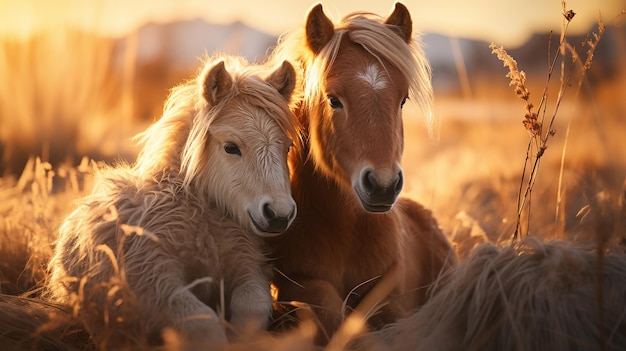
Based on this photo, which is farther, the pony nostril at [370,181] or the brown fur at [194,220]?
the pony nostril at [370,181]

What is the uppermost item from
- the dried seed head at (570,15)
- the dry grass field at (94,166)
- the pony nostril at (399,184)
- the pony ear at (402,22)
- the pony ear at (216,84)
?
the dried seed head at (570,15)

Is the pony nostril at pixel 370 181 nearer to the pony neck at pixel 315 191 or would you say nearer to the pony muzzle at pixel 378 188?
the pony muzzle at pixel 378 188

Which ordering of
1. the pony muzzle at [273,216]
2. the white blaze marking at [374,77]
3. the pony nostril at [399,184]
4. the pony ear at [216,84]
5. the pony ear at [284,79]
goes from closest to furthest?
the pony muzzle at [273,216]
the pony nostril at [399,184]
the pony ear at [216,84]
the white blaze marking at [374,77]
the pony ear at [284,79]

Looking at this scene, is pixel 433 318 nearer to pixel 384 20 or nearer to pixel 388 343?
pixel 388 343

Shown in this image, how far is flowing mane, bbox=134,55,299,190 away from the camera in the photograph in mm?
3592

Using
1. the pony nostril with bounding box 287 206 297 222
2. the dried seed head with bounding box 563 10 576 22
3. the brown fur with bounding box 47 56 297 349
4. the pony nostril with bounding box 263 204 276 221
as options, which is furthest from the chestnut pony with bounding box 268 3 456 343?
the dried seed head with bounding box 563 10 576 22

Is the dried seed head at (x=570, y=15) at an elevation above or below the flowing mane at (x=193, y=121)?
above

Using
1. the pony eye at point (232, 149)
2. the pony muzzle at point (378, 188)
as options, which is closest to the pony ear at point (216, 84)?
the pony eye at point (232, 149)

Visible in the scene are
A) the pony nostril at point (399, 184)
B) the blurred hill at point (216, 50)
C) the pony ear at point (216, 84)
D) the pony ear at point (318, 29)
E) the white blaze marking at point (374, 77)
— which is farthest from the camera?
the blurred hill at point (216, 50)

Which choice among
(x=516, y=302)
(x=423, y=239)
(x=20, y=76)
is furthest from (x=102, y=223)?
(x=20, y=76)

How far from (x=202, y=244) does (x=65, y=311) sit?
0.79 meters

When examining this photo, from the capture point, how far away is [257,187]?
339cm

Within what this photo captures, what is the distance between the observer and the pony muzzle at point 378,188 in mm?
3375

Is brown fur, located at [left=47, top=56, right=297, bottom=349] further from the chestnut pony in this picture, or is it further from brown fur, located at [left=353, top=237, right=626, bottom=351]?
brown fur, located at [left=353, top=237, right=626, bottom=351]
